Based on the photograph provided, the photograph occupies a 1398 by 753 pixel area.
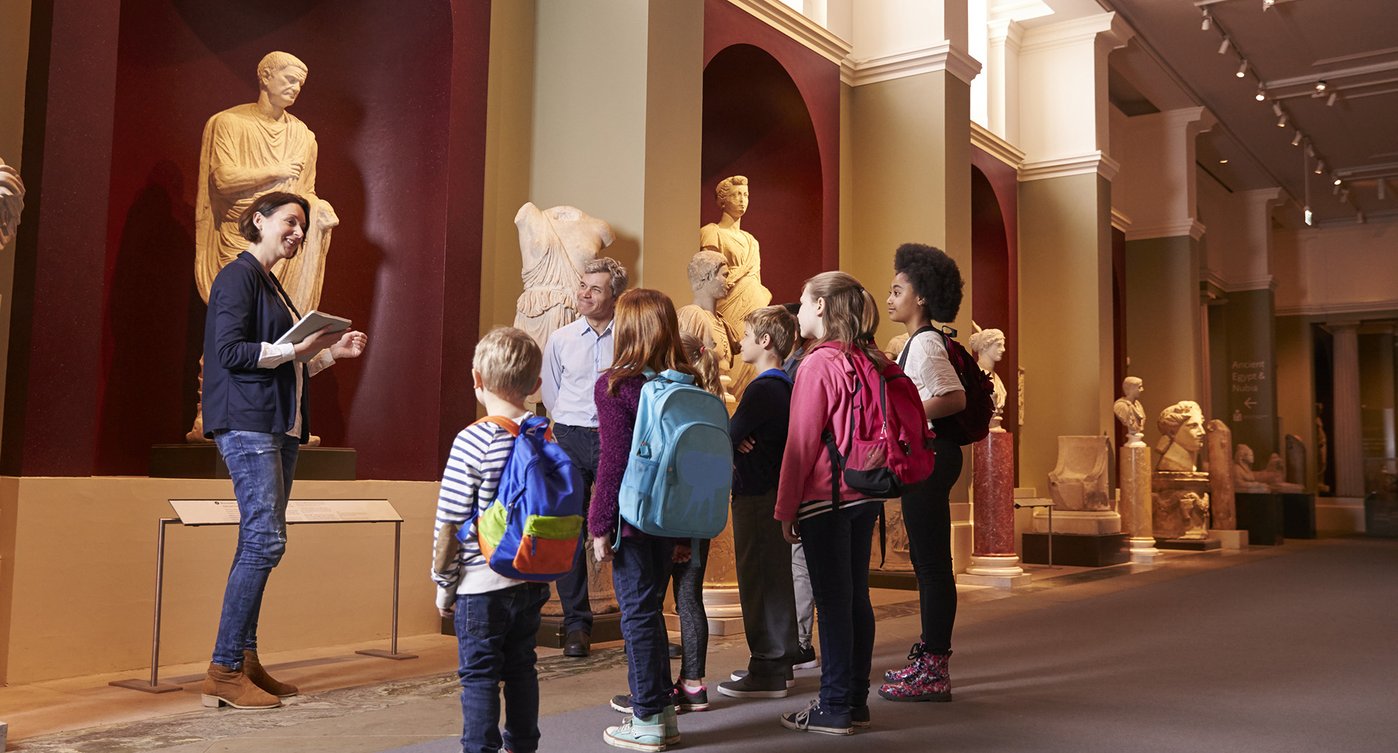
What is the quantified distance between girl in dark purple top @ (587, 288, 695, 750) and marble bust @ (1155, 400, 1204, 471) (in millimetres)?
12495

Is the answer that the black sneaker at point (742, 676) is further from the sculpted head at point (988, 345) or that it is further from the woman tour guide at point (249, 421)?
the sculpted head at point (988, 345)

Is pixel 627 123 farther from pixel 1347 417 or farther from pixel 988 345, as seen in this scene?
pixel 1347 417

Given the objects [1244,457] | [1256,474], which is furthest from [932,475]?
[1256,474]

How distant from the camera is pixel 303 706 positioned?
3965mm

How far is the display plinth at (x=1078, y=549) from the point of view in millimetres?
11727

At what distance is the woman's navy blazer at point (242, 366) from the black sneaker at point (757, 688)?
1853mm

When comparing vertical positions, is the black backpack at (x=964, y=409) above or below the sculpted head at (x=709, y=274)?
below

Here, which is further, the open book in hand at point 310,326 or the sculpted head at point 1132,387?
the sculpted head at point 1132,387

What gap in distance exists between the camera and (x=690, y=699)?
388 cm

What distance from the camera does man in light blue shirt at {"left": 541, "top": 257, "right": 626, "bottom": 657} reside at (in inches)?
191

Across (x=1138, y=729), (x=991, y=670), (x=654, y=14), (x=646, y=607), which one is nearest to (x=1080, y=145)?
(x=654, y=14)

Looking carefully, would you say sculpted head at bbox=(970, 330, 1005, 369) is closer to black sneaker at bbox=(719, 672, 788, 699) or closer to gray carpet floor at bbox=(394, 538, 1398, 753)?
gray carpet floor at bbox=(394, 538, 1398, 753)

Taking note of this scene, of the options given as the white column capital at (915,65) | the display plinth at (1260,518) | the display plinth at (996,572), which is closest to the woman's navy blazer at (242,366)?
the display plinth at (996,572)

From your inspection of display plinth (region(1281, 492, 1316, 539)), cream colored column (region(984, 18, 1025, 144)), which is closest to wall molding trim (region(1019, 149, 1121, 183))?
cream colored column (region(984, 18, 1025, 144))
